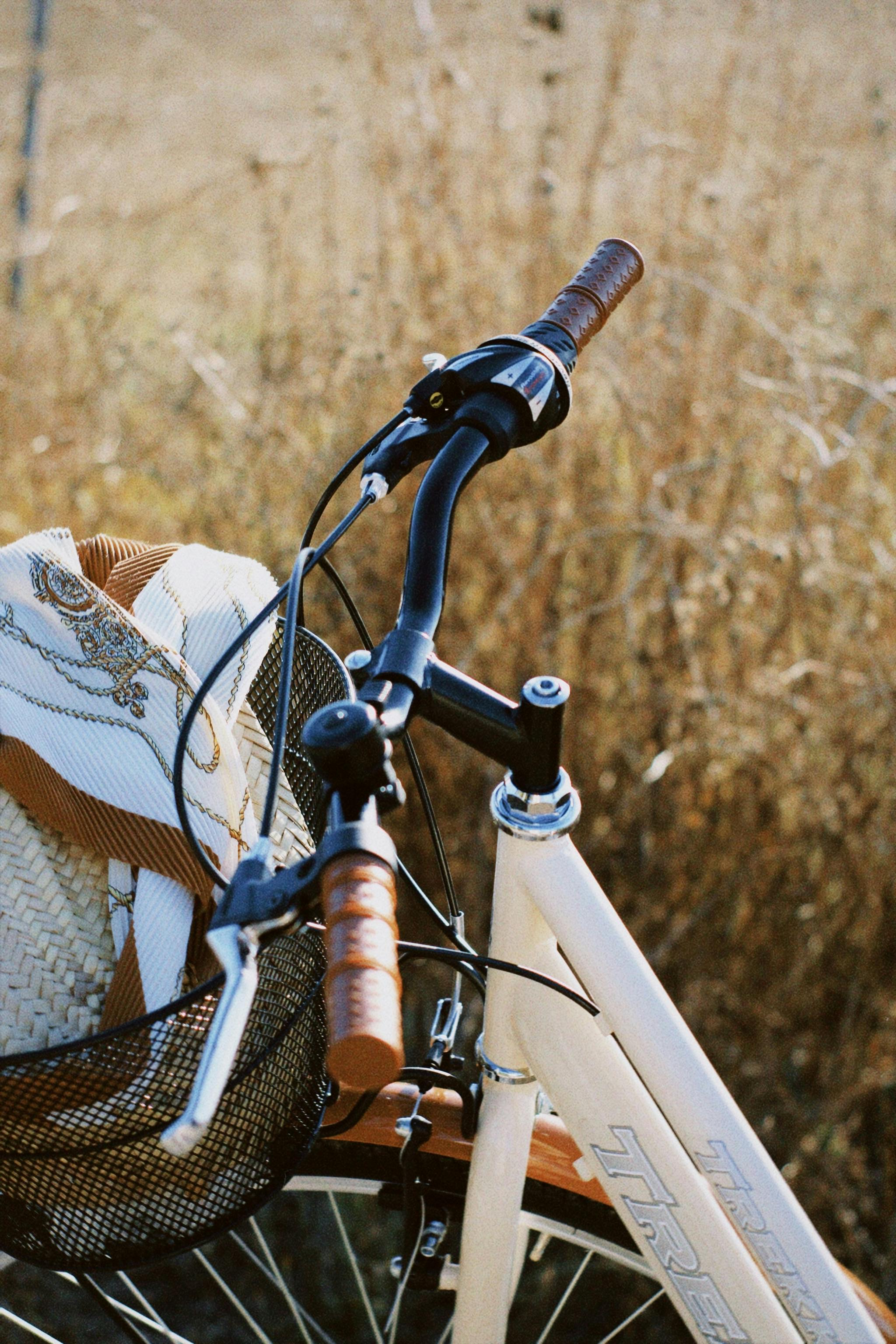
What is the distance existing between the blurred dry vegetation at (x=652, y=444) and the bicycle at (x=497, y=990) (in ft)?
3.20

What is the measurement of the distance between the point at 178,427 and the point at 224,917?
2.27m

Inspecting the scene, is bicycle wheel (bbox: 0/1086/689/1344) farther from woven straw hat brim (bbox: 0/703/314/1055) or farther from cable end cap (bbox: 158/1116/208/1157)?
cable end cap (bbox: 158/1116/208/1157)

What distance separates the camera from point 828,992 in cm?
223

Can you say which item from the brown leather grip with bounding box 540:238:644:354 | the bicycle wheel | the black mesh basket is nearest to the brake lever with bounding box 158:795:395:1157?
the black mesh basket

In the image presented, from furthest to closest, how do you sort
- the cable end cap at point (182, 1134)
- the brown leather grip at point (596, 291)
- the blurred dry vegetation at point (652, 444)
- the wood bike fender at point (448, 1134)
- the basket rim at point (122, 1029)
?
the blurred dry vegetation at point (652, 444) < the wood bike fender at point (448, 1134) < the brown leather grip at point (596, 291) < the basket rim at point (122, 1029) < the cable end cap at point (182, 1134)

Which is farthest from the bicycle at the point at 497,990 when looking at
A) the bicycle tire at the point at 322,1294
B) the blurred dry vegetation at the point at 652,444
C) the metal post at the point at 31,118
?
the metal post at the point at 31,118

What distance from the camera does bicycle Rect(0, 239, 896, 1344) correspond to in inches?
25.7

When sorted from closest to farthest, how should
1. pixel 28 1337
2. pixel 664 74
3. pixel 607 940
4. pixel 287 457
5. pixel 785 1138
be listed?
pixel 607 940 < pixel 28 1337 < pixel 785 1138 < pixel 287 457 < pixel 664 74

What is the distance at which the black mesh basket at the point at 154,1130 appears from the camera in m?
0.79

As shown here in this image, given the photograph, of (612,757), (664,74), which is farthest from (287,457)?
(664,74)

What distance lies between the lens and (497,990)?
93 cm

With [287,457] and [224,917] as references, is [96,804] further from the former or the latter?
[287,457]

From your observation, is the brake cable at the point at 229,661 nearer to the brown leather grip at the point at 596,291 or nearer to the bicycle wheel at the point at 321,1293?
the brown leather grip at the point at 596,291

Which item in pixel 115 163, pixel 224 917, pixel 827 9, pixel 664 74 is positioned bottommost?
pixel 224 917
